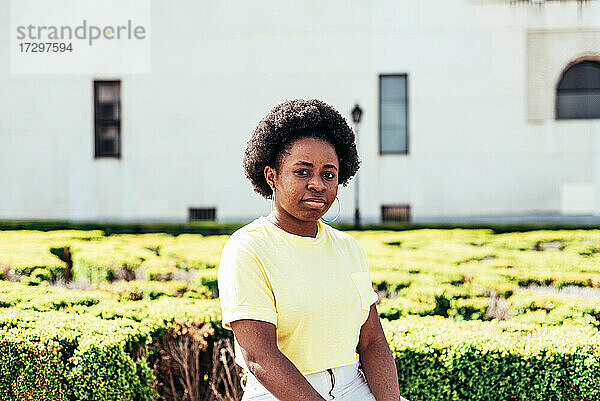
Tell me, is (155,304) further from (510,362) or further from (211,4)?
(211,4)

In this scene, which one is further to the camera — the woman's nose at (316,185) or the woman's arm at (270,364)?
the woman's nose at (316,185)

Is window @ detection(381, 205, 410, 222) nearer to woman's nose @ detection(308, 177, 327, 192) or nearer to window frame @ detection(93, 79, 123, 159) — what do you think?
window frame @ detection(93, 79, 123, 159)

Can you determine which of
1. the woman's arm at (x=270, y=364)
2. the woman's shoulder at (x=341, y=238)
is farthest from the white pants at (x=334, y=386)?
the woman's shoulder at (x=341, y=238)

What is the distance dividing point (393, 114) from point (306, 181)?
17.1m

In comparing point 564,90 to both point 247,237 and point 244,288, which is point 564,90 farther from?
point 244,288

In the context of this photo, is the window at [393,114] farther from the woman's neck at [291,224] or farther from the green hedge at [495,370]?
the woman's neck at [291,224]

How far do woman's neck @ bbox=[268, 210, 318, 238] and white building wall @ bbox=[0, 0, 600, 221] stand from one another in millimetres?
15968

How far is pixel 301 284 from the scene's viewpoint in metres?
2.44

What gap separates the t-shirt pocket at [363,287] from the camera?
102 inches

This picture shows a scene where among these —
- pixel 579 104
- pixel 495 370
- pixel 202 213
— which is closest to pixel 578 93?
pixel 579 104

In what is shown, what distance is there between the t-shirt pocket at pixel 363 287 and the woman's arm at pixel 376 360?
89mm

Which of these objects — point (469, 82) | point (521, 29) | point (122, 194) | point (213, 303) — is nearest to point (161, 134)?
point (122, 194)

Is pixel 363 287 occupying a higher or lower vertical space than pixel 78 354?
higher

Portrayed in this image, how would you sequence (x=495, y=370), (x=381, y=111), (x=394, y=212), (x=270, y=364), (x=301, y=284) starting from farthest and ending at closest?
(x=381, y=111) < (x=394, y=212) < (x=495, y=370) < (x=301, y=284) < (x=270, y=364)
